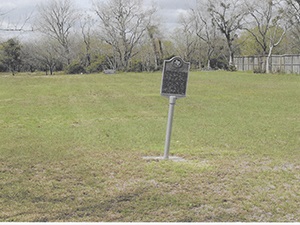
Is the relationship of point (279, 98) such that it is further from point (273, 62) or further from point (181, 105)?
point (273, 62)

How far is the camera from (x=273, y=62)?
31797 mm

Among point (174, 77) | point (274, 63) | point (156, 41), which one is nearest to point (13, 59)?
point (156, 41)

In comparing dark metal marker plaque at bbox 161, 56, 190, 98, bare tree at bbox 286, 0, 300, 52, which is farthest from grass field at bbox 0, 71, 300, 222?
bare tree at bbox 286, 0, 300, 52

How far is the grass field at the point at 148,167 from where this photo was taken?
3742 mm

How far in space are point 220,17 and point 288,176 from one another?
117ft

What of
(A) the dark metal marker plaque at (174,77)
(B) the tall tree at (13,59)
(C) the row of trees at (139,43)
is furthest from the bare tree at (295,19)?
(A) the dark metal marker plaque at (174,77)

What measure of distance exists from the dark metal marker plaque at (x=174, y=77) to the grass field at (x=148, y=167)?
0.97 m

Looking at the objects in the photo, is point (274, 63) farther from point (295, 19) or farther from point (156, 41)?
point (156, 41)

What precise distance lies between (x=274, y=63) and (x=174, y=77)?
27.8 metres

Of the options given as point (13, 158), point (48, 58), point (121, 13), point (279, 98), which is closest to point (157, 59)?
point (121, 13)

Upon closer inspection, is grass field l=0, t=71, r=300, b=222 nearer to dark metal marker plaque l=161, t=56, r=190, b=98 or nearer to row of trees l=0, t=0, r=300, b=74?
dark metal marker plaque l=161, t=56, r=190, b=98

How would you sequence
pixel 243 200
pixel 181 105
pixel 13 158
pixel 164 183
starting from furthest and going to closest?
pixel 181 105
pixel 13 158
pixel 164 183
pixel 243 200

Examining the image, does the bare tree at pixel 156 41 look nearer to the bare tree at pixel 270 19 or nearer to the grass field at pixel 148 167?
the bare tree at pixel 270 19

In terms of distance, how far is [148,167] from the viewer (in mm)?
5227
